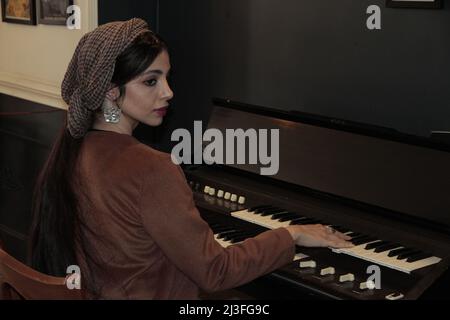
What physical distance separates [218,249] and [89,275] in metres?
0.33

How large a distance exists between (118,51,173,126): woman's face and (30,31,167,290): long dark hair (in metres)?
0.02

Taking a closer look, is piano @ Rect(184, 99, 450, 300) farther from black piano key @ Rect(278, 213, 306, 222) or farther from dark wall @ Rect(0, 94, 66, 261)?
dark wall @ Rect(0, 94, 66, 261)

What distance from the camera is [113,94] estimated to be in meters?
1.75

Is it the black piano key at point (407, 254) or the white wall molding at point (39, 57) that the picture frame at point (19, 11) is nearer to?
the white wall molding at point (39, 57)

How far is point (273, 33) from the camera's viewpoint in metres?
2.92

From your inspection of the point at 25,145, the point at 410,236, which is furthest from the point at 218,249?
the point at 25,145

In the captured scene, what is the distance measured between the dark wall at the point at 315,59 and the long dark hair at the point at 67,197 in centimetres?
109

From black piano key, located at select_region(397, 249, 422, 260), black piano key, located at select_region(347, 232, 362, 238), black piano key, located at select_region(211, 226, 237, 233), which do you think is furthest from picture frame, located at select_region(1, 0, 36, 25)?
black piano key, located at select_region(397, 249, 422, 260)

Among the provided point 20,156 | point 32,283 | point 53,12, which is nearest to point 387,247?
point 32,283

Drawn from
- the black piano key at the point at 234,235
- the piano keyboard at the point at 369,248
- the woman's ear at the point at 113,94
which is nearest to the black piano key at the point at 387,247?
the piano keyboard at the point at 369,248

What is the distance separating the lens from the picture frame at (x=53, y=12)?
3361 millimetres

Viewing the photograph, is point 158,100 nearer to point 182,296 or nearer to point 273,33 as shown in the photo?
point 182,296

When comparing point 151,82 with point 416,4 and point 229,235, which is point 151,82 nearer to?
point 229,235

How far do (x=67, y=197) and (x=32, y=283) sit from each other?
281 millimetres
